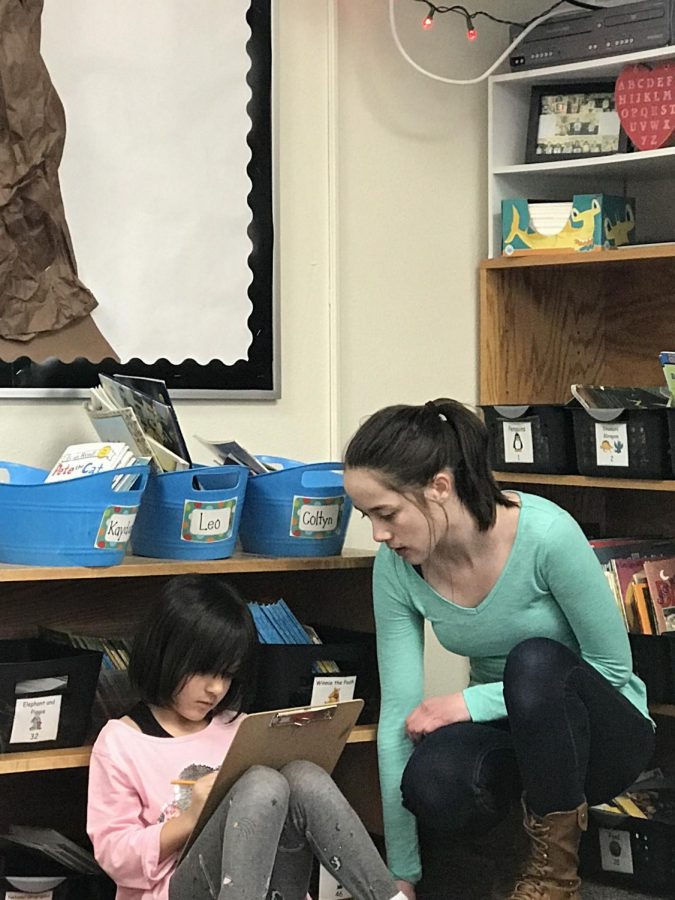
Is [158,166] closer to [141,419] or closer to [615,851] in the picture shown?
[141,419]

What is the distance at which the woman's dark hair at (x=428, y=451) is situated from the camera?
199 centimetres

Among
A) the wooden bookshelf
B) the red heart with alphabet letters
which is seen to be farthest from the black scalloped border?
the red heart with alphabet letters

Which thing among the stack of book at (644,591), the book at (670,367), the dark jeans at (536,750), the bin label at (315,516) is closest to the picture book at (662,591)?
the stack of book at (644,591)

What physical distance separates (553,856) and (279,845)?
0.42m

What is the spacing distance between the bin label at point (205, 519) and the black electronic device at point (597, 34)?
1262 mm

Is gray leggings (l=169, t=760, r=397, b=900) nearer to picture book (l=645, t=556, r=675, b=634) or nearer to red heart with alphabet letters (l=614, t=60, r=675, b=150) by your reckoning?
picture book (l=645, t=556, r=675, b=634)

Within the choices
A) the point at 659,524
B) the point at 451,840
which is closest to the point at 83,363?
the point at 451,840

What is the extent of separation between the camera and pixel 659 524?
3066mm

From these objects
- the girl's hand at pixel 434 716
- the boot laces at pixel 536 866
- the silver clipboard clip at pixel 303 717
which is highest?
the silver clipboard clip at pixel 303 717

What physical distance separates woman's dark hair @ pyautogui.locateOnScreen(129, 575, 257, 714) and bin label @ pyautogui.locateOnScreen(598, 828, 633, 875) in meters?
0.84

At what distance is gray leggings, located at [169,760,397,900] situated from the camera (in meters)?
1.78

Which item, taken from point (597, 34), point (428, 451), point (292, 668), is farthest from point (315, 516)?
point (597, 34)

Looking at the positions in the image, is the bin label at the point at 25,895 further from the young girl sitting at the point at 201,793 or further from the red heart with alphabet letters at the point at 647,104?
the red heart with alphabet letters at the point at 647,104

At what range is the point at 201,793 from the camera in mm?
1904
